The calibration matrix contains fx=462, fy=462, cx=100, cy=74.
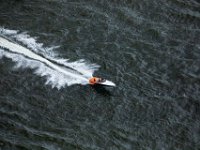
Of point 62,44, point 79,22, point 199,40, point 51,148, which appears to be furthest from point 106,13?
point 51,148

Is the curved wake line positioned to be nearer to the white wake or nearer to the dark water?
the white wake

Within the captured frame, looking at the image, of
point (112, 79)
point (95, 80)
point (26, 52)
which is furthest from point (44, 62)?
point (112, 79)

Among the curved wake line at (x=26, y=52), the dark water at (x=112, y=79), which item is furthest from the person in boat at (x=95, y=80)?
the curved wake line at (x=26, y=52)

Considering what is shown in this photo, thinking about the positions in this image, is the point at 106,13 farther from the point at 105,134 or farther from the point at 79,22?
the point at 105,134

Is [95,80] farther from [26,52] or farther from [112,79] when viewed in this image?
[26,52]

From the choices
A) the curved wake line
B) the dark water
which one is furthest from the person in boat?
the curved wake line
